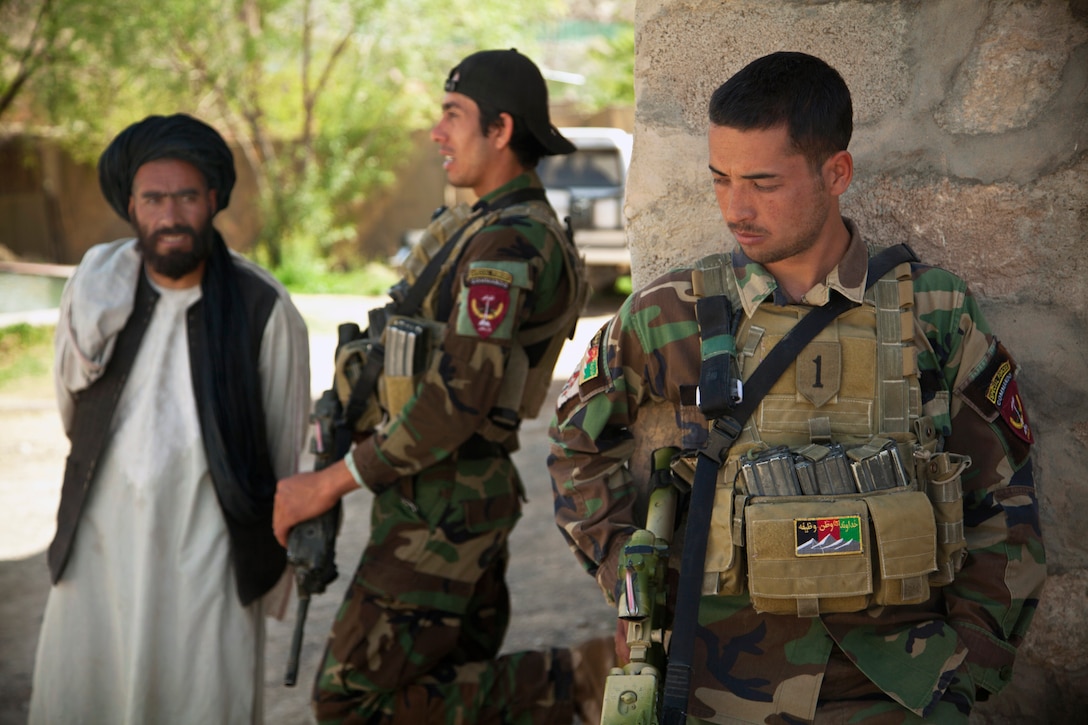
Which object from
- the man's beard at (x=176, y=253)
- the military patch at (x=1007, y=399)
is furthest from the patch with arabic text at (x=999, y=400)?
the man's beard at (x=176, y=253)

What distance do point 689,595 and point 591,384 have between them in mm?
419

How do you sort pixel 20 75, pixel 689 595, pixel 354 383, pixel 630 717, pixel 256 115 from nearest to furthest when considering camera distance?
pixel 630 717
pixel 689 595
pixel 354 383
pixel 20 75
pixel 256 115

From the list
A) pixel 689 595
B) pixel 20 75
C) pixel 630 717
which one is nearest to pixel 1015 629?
pixel 689 595

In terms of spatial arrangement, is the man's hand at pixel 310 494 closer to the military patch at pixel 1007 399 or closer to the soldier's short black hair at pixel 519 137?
the soldier's short black hair at pixel 519 137

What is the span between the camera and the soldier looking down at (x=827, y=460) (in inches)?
68.5

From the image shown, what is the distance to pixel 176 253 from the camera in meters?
3.10

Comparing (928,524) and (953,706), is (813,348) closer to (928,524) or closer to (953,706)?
(928,524)

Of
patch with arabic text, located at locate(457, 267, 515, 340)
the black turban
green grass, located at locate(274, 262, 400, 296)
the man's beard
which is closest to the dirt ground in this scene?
the man's beard

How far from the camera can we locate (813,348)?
6.04 ft

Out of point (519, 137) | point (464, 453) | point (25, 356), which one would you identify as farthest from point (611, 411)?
point (25, 356)

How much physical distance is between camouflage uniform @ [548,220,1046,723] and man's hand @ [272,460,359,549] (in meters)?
1.14

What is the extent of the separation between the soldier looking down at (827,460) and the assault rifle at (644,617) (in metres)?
0.03

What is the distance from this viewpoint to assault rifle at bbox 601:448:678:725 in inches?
66.7

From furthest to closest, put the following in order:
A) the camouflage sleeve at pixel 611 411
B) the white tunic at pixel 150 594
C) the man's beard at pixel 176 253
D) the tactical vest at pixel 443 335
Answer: the man's beard at pixel 176 253 < the white tunic at pixel 150 594 < the tactical vest at pixel 443 335 < the camouflage sleeve at pixel 611 411
